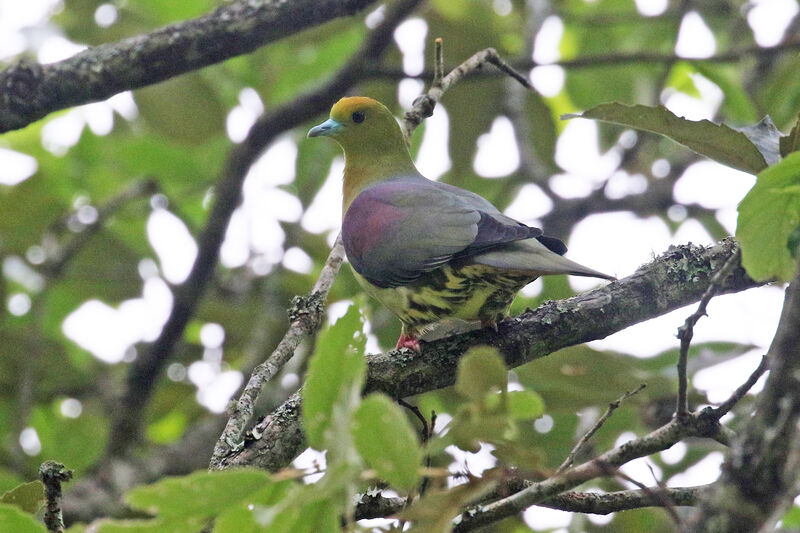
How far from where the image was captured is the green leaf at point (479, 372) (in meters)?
1.58

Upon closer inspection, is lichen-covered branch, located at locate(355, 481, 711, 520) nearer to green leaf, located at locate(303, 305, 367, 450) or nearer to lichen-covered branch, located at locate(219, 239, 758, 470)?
lichen-covered branch, located at locate(219, 239, 758, 470)

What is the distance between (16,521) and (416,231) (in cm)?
202

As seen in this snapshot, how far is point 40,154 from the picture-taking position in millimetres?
6117

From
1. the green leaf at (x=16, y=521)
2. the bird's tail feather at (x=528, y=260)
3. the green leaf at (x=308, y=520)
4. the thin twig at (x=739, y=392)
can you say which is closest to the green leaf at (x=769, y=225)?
the thin twig at (x=739, y=392)

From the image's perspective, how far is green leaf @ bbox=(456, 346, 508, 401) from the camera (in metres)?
1.58

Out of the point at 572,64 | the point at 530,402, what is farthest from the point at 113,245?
the point at 530,402

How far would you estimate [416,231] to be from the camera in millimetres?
3432

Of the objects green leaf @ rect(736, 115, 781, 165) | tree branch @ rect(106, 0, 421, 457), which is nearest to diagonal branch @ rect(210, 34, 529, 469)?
green leaf @ rect(736, 115, 781, 165)

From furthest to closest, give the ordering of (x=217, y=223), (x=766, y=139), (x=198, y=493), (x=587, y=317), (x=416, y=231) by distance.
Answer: (x=217, y=223) < (x=416, y=231) < (x=587, y=317) < (x=766, y=139) < (x=198, y=493)

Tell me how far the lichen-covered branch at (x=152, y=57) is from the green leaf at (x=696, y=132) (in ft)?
5.25

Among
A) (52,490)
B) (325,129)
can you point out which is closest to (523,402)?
(52,490)

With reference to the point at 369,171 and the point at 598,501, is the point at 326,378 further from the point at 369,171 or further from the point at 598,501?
the point at 369,171

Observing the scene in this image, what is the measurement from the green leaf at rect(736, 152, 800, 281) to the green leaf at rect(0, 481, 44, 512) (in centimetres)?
161

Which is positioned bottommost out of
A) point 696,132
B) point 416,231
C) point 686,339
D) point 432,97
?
point 416,231
